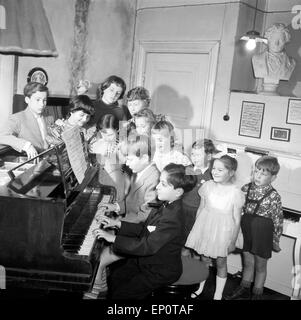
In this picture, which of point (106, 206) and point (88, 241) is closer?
point (88, 241)

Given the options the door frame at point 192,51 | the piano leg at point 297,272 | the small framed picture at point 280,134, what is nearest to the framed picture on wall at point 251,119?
the small framed picture at point 280,134

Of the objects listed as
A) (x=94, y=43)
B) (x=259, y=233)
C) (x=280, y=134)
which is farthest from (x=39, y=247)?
(x=94, y=43)

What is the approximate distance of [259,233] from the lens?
322 centimetres

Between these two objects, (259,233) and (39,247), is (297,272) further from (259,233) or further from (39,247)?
(39,247)

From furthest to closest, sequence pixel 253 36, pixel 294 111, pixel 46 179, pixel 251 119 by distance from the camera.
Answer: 1. pixel 251 119
2. pixel 253 36
3. pixel 294 111
4. pixel 46 179

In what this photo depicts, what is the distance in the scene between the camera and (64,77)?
174 inches

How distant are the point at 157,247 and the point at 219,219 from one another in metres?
0.91

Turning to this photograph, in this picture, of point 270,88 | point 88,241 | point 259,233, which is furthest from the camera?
point 270,88

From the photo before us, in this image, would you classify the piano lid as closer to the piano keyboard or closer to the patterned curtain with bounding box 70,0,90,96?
the piano keyboard

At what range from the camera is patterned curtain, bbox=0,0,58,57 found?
8.16ft

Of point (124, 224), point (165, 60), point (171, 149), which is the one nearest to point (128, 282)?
point (124, 224)

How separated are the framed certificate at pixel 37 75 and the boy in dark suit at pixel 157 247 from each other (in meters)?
2.19

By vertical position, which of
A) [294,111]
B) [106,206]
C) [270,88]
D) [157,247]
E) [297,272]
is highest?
[270,88]

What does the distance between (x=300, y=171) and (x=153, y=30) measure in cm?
254
